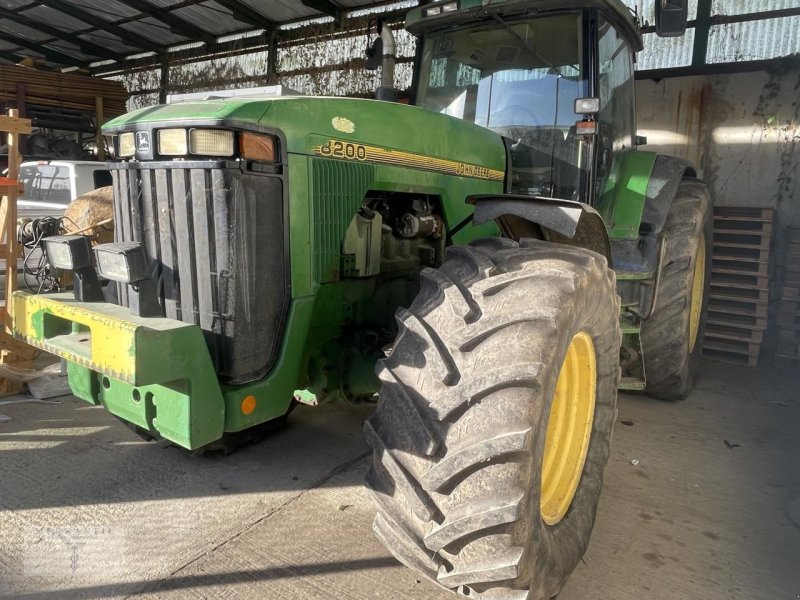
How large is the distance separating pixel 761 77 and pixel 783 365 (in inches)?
111

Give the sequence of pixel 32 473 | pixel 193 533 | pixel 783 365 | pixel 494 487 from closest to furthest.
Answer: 1. pixel 494 487
2. pixel 193 533
3. pixel 32 473
4. pixel 783 365

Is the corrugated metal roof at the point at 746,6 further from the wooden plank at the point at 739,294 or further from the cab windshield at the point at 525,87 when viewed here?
the cab windshield at the point at 525,87

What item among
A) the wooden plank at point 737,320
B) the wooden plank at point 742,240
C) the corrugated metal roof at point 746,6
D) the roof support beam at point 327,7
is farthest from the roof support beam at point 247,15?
the wooden plank at point 737,320

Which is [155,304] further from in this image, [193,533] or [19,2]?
[19,2]

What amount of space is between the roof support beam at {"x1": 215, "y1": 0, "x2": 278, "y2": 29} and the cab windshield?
756cm

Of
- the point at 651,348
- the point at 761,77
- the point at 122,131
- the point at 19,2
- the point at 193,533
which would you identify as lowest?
the point at 193,533

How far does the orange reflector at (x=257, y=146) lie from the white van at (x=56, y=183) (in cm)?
608

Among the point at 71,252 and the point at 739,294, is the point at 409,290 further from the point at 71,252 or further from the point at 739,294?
the point at 739,294

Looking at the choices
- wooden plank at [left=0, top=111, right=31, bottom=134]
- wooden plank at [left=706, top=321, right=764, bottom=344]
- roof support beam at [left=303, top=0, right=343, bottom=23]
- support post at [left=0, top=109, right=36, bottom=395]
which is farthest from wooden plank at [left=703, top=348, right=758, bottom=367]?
roof support beam at [left=303, top=0, right=343, bottom=23]

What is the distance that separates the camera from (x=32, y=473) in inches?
112

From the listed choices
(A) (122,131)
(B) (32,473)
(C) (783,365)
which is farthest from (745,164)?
(B) (32,473)

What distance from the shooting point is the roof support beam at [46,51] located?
526 inches

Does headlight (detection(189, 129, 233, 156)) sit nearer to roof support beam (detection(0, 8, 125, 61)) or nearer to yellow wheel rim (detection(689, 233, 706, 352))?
yellow wheel rim (detection(689, 233, 706, 352))

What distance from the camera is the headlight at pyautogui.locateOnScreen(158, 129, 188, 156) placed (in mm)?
2045
